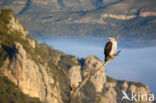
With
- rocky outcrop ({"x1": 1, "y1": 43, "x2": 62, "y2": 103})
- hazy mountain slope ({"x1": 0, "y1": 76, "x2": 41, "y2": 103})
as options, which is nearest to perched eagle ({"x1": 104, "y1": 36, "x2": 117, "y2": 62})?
hazy mountain slope ({"x1": 0, "y1": 76, "x2": 41, "y2": 103})

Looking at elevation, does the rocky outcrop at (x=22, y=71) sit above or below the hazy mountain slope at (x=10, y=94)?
above

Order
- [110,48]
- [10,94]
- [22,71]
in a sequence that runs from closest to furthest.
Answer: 1. [110,48]
2. [10,94]
3. [22,71]

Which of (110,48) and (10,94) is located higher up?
(110,48)

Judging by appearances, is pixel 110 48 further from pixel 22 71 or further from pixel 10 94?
pixel 22 71

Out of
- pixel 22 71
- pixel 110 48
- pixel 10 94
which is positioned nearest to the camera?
pixel 110 48

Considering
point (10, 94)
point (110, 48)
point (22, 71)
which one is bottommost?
point (10, 94)

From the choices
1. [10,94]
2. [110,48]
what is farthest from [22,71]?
[110,48]

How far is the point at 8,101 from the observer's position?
16675 cm

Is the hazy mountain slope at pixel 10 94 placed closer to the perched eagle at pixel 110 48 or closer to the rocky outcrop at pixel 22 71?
the rocky outcrop at pixel 22 71

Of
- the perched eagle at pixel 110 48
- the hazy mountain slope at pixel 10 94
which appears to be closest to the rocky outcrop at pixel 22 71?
the hazy mountain slope at pixel 10 94

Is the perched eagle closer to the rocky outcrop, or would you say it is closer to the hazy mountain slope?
the hazy mountain slope

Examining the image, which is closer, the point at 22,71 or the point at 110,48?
the point at 110,48

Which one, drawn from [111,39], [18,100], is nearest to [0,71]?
[18,100]

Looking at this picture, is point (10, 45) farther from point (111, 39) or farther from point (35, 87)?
point (111, 39)
